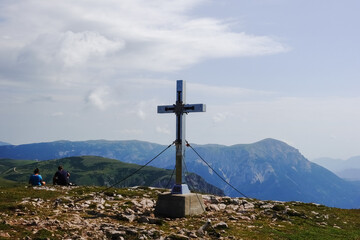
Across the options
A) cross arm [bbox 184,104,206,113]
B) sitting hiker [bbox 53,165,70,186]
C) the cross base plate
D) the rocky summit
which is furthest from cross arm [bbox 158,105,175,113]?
sitting hiker [bbox 53,165,70,186]

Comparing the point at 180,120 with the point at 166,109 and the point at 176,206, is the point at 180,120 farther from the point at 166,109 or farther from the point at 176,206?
the point at 176,206

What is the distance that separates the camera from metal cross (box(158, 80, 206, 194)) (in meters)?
22.7

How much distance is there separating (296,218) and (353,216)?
6.96 m

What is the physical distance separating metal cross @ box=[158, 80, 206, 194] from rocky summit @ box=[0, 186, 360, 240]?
233cm

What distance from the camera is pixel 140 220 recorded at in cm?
1934

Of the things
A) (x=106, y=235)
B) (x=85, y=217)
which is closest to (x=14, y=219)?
(x=85, y=217)

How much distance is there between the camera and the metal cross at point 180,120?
2273 cm

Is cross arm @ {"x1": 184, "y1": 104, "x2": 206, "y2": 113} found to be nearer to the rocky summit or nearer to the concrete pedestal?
the concrete pedestal

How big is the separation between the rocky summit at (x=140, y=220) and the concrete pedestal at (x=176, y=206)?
0.56 metres

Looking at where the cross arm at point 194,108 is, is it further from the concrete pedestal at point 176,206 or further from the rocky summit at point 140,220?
the rocky summit at point 140,220

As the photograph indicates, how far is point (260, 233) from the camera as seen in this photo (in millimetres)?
18281

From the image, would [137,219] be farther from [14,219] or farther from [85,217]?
[14,219]

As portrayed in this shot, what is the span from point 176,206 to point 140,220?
9.63ft

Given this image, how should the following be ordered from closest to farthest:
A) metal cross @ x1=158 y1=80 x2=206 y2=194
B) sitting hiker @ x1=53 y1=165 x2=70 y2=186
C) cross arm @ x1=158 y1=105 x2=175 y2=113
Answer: metal cross @ x1=158 y1=80 x2=206 y2=194 → cross arm @ x1=158 y1=105 x2=175 y2=113 → sitting hiker @ x1=53 y1=165 x2=70 y2=186
